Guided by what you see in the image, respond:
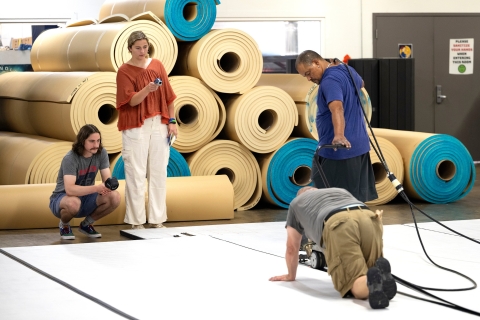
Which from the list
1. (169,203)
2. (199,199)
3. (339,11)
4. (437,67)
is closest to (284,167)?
(199,199)

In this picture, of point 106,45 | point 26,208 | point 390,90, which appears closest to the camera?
point 26,208

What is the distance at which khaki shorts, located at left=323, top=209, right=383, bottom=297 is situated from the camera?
4.09m

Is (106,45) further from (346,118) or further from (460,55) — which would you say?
(460,55)

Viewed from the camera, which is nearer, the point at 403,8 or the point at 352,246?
the point at 352,246

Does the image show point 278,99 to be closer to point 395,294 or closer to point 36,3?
point 36,3

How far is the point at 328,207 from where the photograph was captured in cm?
423

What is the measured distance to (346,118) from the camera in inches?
220

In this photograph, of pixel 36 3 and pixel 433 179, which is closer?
pixel 433 179

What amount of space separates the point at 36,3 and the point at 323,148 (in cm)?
564

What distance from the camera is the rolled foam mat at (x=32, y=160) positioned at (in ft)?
25.0

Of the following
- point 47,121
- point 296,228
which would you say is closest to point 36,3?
point 47,121

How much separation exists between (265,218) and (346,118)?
2.24 m

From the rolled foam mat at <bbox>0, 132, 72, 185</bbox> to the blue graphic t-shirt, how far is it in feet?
9.62

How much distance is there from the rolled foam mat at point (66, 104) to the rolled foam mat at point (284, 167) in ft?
4.72
